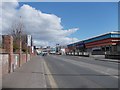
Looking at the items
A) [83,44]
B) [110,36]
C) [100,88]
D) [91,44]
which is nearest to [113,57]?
[110,36]

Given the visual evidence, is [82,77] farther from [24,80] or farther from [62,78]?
[24,80]

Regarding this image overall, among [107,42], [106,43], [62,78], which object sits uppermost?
[107,42]

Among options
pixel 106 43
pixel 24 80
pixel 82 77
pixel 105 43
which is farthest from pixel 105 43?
pixel 24 80

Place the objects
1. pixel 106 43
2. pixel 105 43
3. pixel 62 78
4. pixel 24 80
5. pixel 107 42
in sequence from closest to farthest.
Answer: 1. pixel 24 80
2. pixel 62 78
3. pixel 107 42
4. pixel 106 43
5. pixel 105 43

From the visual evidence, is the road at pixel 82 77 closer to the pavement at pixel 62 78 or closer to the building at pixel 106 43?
the pavement at pixel 62 78

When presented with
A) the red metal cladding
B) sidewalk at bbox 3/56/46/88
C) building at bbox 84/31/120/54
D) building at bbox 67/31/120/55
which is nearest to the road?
sidewalk at bbox 3/56/46/88

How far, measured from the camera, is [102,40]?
122 m

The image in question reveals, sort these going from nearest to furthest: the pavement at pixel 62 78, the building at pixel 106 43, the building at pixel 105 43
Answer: the pavement at pixel 62 78 → the building at pixel 105 43 → the building at pixel 106 43

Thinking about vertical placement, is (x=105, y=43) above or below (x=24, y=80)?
above

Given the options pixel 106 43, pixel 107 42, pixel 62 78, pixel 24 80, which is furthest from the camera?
pixel 106 43

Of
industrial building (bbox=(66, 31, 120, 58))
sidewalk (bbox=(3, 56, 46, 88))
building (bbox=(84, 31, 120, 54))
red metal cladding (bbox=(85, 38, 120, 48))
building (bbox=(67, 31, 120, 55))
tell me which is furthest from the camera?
red metal cladding (bbox=(85, 38, 120, 48))

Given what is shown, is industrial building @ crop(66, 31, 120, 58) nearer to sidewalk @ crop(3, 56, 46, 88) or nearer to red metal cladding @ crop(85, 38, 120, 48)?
red metal cladding @ crop(85, 38, 120, 48)

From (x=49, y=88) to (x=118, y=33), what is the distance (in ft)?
339

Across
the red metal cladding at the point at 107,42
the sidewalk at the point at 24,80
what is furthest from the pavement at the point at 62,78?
the red metal cladding at the point at 107,42
